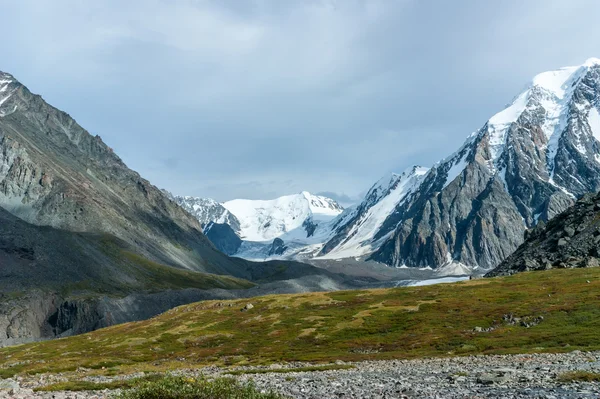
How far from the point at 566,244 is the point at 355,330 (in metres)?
82.1

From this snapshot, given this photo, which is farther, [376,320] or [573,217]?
[573,217]

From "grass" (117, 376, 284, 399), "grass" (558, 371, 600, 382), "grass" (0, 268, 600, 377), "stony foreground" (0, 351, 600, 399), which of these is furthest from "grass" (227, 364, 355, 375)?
"grass" (117, 376, 284, 399)

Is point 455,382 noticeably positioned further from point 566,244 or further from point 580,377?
point 566,244

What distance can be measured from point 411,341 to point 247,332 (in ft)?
122

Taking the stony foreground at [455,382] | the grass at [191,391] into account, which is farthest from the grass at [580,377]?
the grass at [191,391]

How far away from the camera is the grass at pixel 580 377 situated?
3330 centimetres

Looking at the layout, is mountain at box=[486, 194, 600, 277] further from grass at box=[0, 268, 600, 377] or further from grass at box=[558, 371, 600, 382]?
grass at box=[558, 371, 600, 382]

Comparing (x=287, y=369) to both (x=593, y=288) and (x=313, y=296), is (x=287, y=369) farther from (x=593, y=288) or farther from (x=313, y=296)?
(x=313, y=296)

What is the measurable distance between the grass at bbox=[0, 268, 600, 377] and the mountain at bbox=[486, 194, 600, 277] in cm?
1763

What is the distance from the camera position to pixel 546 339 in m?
60.4

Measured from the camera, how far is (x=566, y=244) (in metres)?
138

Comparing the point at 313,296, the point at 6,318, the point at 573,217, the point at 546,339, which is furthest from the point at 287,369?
the point at 6,318

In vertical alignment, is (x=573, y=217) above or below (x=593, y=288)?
above

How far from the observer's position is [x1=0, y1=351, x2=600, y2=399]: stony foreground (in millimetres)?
31188
